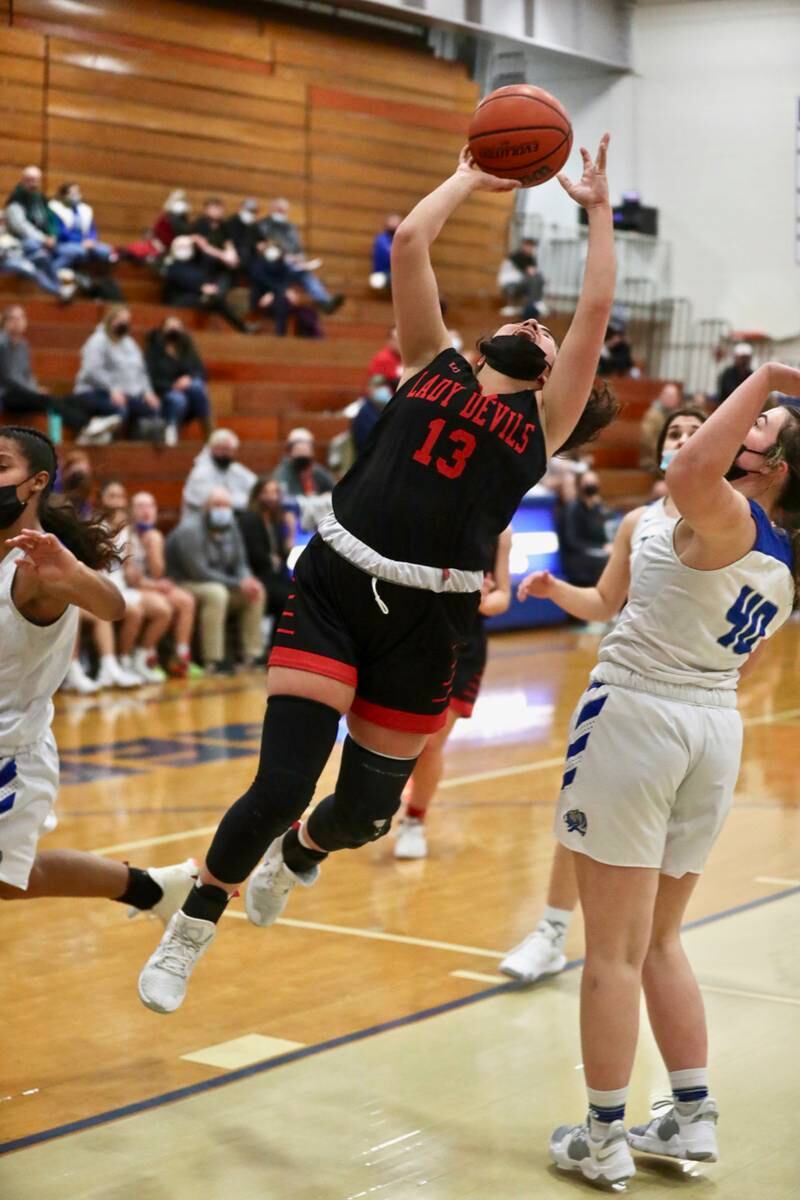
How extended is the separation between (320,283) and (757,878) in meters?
13.0

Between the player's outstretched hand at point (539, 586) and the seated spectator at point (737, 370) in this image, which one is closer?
the player's outstretched hand at point (539, 586)

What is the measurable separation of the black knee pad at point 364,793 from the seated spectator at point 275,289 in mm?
13164

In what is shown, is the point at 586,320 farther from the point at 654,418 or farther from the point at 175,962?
the point at 654,418

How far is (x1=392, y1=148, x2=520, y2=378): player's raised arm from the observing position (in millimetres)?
3711

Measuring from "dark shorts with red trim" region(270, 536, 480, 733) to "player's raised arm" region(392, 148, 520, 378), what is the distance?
0.53 metres

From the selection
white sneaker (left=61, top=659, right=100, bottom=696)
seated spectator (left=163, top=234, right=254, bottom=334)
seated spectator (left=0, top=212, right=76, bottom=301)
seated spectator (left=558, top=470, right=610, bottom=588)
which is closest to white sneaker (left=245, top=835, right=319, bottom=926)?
white sneaker (left=61, top=659, right=100, bottom=696)

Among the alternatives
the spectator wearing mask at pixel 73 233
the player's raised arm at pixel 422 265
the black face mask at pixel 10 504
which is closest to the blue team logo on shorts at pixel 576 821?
the player's raised arm at pixel 422 265

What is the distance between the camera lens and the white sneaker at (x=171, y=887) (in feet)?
14.7

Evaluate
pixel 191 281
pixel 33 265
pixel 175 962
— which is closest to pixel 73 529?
pixel 175 962

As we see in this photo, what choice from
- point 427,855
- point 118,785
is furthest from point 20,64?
point 427,855

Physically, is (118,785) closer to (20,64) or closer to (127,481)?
(127,481)

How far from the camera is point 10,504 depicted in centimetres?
377

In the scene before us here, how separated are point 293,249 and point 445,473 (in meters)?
14.2

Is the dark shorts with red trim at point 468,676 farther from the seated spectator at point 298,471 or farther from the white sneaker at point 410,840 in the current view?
the seated spectator at point 298,471
